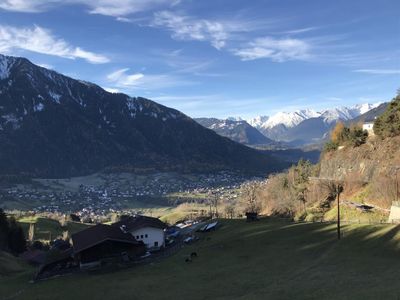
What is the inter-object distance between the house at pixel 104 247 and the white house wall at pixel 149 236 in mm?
5128

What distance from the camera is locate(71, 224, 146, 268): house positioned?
71.3 meters

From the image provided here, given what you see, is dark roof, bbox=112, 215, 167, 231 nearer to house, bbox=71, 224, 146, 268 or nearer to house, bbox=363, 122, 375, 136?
house, bbox=71, 224, 146, 268

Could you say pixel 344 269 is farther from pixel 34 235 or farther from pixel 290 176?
pixel 34 235

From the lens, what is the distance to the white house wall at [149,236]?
8394 cm

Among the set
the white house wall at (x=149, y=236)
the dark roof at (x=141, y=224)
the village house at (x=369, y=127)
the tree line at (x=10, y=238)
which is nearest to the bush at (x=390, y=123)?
the village house at (x=369, y=127)

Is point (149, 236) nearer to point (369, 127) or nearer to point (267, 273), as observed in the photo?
point (267, 273)

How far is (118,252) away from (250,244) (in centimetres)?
2246

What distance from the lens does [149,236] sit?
8450 centimetres

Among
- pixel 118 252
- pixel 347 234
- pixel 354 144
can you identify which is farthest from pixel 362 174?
pixel 118 252

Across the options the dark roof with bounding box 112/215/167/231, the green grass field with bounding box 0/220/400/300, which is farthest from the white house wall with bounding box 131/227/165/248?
the green grass field with bounding box 0/220/400/300

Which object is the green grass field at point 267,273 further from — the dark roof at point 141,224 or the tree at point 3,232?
the tree at point 3,232

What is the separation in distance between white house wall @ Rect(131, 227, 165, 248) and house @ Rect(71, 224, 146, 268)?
513cm

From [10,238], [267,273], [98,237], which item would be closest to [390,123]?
[267,273]

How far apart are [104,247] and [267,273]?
33.2 metres
